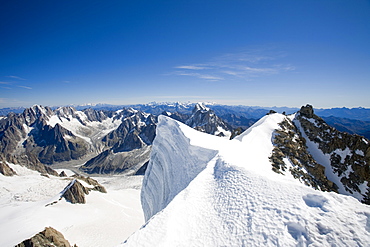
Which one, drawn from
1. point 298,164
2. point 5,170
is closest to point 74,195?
point 298,164

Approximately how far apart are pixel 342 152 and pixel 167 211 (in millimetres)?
43351

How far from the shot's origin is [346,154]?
109 feet

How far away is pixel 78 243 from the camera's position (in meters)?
32.3

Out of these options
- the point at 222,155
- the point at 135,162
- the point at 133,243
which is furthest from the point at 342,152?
the point at 135,162

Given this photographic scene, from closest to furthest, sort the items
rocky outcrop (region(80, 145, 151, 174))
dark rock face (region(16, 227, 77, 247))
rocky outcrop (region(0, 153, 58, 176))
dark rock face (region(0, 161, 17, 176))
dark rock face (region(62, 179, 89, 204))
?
dark rock face (region(16, 227, 77, 247)) < dark rock face (region(62, 179, 89, 204)) < dark rock face (region(0, 161, 17, 176)) < rocky outcrop (region(0, 153, 58, 176)) < rocky outcrop (region(80, 145, 151, 174))

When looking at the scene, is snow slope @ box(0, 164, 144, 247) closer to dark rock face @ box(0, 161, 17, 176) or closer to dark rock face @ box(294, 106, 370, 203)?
dark rock face @ box(0, 161, 17, 176)

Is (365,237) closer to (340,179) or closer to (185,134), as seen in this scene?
(185,134)

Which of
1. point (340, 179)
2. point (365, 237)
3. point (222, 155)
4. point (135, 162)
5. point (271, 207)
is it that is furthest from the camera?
point (135, 162)

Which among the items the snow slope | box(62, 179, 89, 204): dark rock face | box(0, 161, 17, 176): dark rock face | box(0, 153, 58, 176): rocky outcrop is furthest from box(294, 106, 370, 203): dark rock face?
box(0, 153, 58, 176): rocky outcrop

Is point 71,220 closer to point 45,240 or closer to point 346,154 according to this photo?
point 45,240

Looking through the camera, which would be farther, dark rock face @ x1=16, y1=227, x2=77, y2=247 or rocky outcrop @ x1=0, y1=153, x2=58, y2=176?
rocky outcrop @ x1=0, y1=153, x2=58, y2=176

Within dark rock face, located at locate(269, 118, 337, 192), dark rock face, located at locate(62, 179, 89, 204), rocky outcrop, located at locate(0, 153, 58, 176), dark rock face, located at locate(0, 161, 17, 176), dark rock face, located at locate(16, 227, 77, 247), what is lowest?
rocky outcrop, located at locate(0, 153, 58, 176)

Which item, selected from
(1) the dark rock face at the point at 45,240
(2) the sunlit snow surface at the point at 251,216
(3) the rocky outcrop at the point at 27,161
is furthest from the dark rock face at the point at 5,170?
(2) the sunlit snow surface at the point at 251,216

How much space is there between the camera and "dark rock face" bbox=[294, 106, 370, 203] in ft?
94.9
